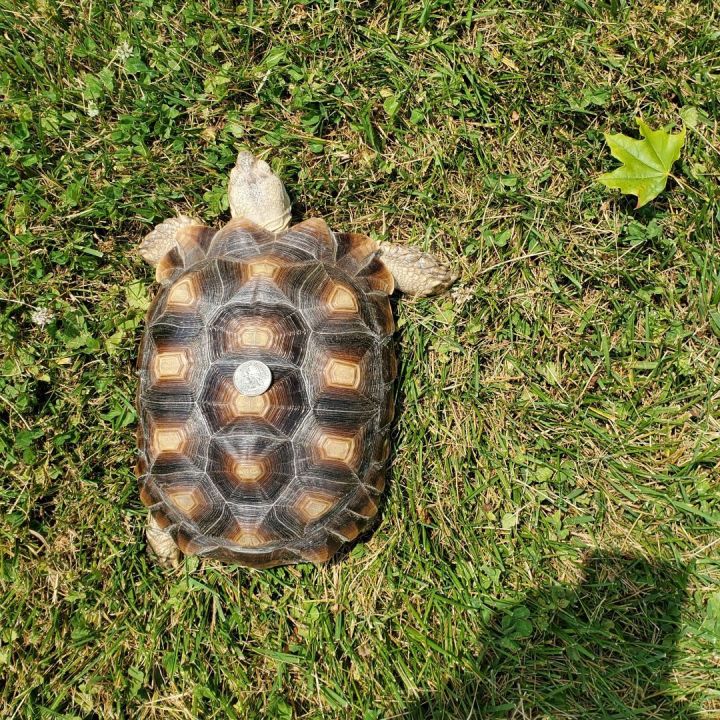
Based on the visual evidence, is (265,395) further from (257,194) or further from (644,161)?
(644,161)

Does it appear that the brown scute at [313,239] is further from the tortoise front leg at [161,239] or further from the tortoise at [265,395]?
the tortoise front leg at [161,239]

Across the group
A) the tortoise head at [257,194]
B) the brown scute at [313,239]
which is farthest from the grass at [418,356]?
the brown scute at [313,239]

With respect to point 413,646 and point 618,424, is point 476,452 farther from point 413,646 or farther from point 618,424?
point 413,646

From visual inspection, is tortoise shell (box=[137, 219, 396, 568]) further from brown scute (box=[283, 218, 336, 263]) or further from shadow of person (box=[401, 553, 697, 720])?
shadow of person (box=[401, 553, 697, 720])

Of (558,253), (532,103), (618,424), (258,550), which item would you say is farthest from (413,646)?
(532,103)

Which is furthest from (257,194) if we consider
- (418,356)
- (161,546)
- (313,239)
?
(161,546)

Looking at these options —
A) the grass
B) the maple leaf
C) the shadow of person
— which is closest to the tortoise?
the grass
